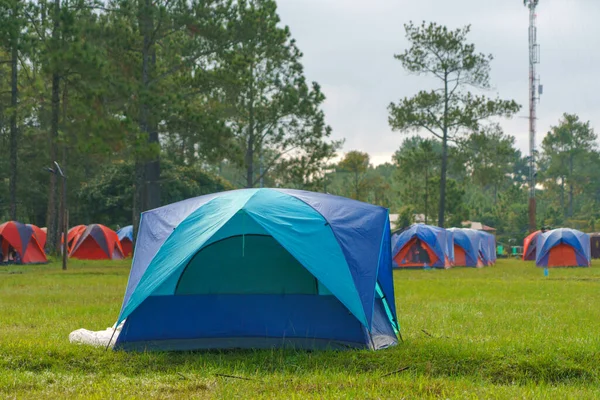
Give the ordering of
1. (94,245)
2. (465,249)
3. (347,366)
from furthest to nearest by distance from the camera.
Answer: (465,249)
(94,245)
(347,366)

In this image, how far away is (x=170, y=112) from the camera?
28.5m

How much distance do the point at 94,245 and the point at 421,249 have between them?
14.8m

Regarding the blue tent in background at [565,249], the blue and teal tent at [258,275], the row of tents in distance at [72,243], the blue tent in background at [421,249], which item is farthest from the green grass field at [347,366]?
the blue tent in background at [565,249]

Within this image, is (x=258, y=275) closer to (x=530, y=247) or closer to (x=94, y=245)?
(x=94, y=245)

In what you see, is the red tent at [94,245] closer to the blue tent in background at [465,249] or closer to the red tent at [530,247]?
the blue tent in background at [465,249]

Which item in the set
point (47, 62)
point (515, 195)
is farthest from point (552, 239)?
point (515, 195)

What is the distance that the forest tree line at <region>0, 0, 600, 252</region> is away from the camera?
27.7 meters

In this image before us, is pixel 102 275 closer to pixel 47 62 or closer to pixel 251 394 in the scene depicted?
pixel 47 62

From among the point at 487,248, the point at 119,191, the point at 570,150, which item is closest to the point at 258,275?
the point at 487,248

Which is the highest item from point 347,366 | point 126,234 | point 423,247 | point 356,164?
point 356,164

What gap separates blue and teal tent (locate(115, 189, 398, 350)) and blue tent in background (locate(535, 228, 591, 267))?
24.0m

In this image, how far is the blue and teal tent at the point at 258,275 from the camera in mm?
8148

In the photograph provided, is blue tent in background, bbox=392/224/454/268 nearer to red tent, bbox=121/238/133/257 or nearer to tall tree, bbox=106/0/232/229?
tall tree, bbox=106/0/232/229

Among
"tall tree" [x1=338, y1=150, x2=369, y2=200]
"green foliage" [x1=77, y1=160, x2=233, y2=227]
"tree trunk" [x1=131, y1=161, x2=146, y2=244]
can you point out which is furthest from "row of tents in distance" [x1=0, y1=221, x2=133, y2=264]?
"tall tree" [x1=338, y1=150, x2=369, y2=200]
